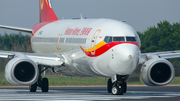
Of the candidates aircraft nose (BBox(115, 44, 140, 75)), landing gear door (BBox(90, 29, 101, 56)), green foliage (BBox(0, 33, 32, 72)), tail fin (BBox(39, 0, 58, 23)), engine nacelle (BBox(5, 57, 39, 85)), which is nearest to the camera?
aircraft nose (BBox(115, 44, 140, 75))

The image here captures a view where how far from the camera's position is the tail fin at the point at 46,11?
33.6 metres

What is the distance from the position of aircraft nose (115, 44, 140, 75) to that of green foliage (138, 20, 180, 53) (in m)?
58.0

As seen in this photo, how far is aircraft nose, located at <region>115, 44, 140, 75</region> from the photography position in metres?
19.5

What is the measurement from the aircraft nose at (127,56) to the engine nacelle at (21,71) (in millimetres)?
4907

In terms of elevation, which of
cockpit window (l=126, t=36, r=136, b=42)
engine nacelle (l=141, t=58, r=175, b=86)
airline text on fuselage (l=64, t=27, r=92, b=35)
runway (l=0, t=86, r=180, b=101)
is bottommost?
runway (l=0, t=86, r=180, b=101)

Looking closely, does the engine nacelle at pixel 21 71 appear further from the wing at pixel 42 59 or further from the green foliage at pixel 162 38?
the green foliage at pixel 162 38

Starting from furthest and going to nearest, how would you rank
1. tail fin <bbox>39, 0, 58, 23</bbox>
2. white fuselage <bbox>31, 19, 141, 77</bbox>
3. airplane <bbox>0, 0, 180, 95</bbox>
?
1. tail fin <bbox>39, 0, 58, 23</bbox>
2. airplane <bbox>0, 0, 180, 95</bbox>
3. white fuselage <bbox>31, 19, 141, 77</bbox>

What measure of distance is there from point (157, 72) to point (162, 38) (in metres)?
62.8

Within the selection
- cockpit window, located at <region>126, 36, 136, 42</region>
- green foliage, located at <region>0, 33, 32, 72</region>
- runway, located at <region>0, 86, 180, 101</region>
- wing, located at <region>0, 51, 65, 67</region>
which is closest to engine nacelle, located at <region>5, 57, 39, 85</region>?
runway, located at <region>0, 86, 180, 101</region>

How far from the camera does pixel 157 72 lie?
22.8 metres

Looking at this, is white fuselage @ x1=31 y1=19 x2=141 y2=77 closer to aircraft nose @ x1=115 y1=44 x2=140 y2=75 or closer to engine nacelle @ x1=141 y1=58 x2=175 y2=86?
aircraft nose @ x1=115 y1=44 x2=140 y2=75

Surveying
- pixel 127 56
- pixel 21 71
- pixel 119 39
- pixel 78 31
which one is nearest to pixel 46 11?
pixel 78 31

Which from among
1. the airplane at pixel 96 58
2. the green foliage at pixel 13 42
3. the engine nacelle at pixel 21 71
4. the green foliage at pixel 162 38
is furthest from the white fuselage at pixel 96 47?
the green foliage at pixel 162 38

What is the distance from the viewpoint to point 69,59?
2450 centimetres
